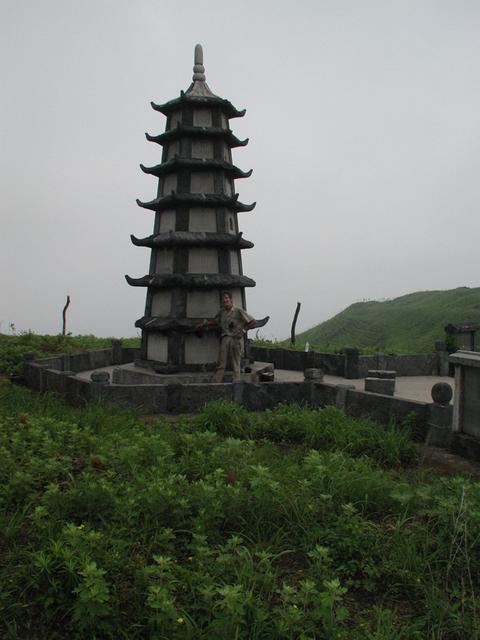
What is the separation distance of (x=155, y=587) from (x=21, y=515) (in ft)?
5.65

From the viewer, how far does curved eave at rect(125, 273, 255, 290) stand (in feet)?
41.7

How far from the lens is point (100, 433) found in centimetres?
731

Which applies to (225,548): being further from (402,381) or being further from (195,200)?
(402,381)

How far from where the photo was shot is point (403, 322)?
106 ft

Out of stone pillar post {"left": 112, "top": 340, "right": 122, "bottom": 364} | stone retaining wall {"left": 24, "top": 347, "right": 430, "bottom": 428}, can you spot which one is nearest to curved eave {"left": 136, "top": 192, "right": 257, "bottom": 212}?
stone retaining wall {"left": 24, "top": 347, "right": 430, "bottom": 428}

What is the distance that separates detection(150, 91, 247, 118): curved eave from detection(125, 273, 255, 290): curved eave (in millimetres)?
4453

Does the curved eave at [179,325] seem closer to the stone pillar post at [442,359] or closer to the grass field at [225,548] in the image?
the grass field at [225,548]

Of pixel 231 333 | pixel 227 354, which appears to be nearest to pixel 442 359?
pixel 227 354

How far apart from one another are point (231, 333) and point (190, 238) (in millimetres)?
2610

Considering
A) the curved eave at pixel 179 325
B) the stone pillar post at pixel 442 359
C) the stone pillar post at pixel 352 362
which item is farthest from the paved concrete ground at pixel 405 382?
the curved eave at pixel 179 325

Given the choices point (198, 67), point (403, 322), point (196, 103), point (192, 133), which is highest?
point (198, 67)

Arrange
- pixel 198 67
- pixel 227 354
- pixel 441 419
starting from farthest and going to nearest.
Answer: pixel 198 67
pixel 227 354
pixel 441 419

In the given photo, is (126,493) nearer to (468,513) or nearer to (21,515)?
(21,515)

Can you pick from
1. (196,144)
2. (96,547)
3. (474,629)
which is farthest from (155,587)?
(196,144)
